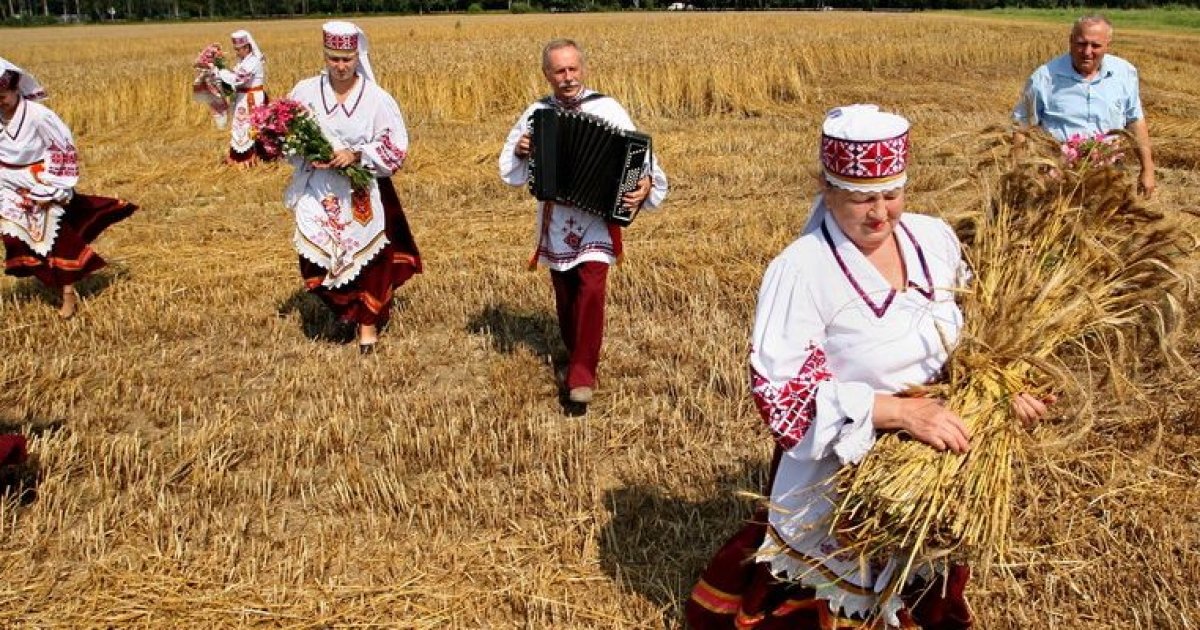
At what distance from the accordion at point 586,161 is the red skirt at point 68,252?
3983mm

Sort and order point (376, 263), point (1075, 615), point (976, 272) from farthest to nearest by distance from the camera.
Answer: point (376, 263)
point (1075, 615)
point (976, 272)

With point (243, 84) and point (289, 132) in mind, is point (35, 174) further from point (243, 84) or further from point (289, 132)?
point (243, 84)

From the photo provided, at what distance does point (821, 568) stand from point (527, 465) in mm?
2357

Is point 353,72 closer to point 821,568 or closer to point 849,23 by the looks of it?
point 821,568

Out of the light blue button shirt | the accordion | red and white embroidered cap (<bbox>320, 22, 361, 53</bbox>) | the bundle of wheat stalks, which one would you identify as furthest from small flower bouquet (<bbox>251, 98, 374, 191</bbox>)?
the bundle of wheat stalks

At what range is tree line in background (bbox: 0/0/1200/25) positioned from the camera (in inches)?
2564

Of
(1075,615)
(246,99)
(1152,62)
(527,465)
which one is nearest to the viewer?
(1075,615)

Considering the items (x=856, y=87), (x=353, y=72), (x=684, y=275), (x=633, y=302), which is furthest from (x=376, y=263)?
(x=856, y=87)

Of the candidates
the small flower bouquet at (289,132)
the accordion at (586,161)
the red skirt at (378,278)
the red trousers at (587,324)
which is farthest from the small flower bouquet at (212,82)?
the red trousers at (587,324)

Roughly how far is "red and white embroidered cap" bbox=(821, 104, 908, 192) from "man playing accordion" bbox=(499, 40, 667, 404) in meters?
2.88

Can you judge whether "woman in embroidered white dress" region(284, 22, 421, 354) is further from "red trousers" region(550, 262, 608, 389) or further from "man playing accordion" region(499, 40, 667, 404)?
"red trousers" region(550, 262, 608, 389)

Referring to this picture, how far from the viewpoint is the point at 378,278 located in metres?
7.11

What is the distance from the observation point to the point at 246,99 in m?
13.8

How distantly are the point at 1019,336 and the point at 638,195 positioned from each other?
9.87ft
